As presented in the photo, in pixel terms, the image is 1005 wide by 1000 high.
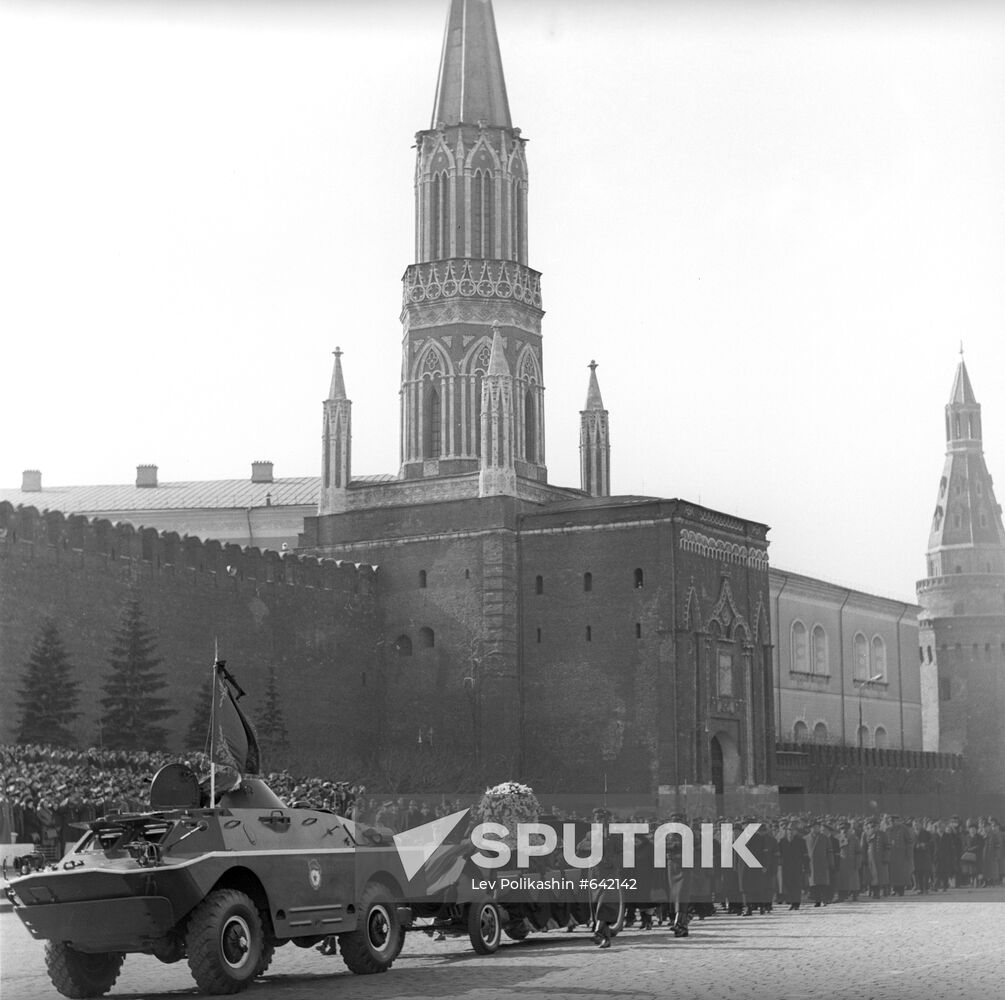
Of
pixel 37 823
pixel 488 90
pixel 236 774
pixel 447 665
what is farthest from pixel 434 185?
pixel 236 774

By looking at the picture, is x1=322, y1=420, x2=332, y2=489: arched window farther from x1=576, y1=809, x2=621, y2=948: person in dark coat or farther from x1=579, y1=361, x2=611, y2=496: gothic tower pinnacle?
x1=576, y1=809, x2=621, y2=948: person in dark coat

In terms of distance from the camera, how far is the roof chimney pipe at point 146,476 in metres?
69.1

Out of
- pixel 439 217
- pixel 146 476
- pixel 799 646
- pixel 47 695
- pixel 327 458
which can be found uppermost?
pixel 439 217

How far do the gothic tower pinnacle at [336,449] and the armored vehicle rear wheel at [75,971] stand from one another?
35.0 m

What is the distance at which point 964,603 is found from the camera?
76.8m

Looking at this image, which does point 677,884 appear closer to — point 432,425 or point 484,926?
point 484,926

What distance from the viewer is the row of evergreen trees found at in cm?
3606

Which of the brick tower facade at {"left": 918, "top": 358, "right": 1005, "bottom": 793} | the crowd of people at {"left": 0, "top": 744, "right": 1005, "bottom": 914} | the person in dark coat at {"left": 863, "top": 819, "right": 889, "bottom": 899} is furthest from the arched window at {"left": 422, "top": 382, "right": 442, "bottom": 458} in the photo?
the brick tower facade at {"left": 918, "top": 358, "right": 1005, "bottom": 793}

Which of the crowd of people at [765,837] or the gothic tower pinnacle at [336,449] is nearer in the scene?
the crowd of people at [765,837]

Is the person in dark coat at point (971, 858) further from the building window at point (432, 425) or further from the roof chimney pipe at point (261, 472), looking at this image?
the roof chimney pipe at point (261, 472)

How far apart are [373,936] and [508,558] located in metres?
31.0

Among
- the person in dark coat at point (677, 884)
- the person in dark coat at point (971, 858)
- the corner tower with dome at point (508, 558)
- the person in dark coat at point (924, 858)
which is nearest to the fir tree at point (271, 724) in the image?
the corner tower with dome at point (508, 558)

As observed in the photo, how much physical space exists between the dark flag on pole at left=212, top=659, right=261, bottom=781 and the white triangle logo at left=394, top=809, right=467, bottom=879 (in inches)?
56.6

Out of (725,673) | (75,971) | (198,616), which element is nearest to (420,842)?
(75,971)
